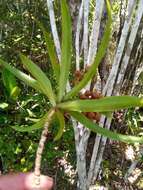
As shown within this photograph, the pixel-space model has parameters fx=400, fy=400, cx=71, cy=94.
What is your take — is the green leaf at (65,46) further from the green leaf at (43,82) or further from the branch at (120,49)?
the branch at (120,49)

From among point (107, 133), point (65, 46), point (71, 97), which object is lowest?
point (107, 133)

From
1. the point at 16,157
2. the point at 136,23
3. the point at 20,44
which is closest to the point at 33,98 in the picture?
the point at 16,157

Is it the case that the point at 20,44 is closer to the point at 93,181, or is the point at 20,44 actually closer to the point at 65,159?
the point at 65,159

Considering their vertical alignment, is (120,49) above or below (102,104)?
Answer: above

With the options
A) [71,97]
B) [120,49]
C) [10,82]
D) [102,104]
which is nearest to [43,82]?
[71,97]

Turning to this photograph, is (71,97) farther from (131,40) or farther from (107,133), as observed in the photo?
(131,40)

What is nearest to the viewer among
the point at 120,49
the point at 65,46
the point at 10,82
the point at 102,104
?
the point at 102,104

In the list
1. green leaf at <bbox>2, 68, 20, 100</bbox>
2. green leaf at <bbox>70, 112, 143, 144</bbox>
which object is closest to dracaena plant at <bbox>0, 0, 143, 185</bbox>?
green leaf at <bbox>70, 112, 143, 144</bbox>
